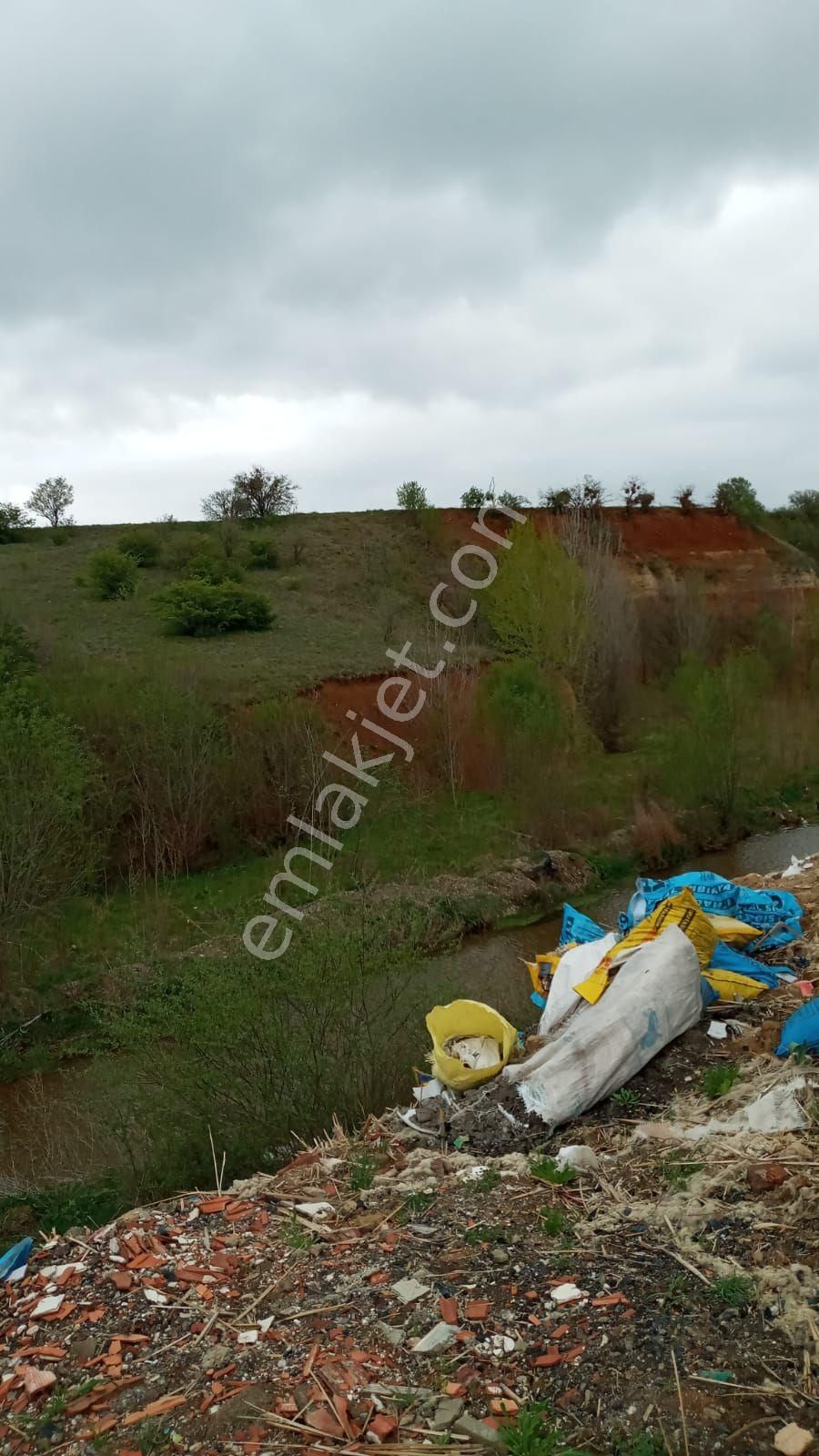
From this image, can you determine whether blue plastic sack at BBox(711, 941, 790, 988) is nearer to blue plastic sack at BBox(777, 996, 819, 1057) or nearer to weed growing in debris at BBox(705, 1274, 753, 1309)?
blue plastic sack at BBox(777, 996, 819, 1057)

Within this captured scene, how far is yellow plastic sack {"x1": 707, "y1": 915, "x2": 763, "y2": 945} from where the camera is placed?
7.82 meters

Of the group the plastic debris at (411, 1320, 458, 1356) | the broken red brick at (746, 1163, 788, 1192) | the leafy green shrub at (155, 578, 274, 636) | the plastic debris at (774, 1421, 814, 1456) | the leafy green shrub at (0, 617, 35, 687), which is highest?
the leafy green shrub at (155, 578, 274, 636)

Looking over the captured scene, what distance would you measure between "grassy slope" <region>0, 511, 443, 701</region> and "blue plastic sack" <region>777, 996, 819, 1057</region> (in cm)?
1710

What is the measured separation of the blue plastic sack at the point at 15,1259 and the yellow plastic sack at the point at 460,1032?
2642mm

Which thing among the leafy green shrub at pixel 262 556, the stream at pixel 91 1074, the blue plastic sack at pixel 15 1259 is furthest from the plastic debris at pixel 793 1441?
the leafy green shrub at pixel 262 556

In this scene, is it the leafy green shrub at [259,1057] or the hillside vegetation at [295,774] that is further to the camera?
the hillside vegetation at [295,774]

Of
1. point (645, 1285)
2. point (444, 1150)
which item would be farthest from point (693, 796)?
point (645, 1285)

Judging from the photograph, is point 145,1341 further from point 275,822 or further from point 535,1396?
point 275,822

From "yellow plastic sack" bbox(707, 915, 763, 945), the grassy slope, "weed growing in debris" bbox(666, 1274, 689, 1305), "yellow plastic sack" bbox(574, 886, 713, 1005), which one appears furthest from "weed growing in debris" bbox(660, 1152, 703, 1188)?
the grassy slope

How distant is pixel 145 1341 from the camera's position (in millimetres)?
4082

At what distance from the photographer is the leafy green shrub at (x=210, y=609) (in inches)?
1131

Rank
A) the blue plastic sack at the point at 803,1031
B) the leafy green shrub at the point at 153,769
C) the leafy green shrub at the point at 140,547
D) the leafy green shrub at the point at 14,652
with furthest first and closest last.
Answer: the leafy green shrub at the point at 140,547
the leafy green shrub at the point at 14,652
the leafy green shrub at the point at 153,769
the blue plastic sack at the point at 803,1031

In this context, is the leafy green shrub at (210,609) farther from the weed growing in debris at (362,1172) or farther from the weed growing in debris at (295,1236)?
the weed growing in debris at (295,1236)

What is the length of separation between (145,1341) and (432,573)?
38.7 m
